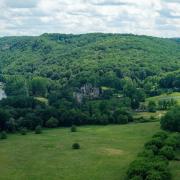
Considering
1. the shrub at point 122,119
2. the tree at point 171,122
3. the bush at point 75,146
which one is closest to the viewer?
the bush at point 75,146

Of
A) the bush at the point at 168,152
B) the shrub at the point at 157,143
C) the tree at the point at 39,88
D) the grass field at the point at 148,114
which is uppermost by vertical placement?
the tree at the point at 39,88

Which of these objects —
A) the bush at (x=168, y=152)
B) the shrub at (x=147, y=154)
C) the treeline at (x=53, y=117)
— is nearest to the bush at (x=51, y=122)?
the treeline at (x=53, y=117)

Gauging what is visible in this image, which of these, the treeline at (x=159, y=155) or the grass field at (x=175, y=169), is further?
the grass field at (x=175, y=169)

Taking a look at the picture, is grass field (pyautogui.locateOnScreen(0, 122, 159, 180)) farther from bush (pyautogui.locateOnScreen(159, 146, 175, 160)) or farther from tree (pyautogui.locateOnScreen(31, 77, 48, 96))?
tree (pyautogui.locateOnScreen(31, 77, 48, 96))

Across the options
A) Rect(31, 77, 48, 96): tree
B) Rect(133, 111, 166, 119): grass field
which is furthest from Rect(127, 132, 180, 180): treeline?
Rect(31, 77, 48, 96): tree

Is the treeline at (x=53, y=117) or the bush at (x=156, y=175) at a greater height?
the treeline at (x=53, y=117)

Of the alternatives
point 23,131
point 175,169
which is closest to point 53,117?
point 23,131

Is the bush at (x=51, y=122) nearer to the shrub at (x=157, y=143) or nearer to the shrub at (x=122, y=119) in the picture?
the shrub at (x=122, y=119)

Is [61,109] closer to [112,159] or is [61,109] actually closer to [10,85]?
[112,159]
